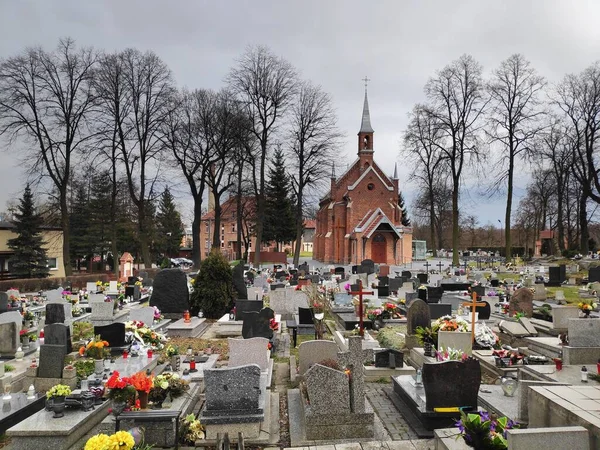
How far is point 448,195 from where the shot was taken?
181ft

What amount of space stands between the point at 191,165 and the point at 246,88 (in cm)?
722

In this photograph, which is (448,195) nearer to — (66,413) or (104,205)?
(104,205)

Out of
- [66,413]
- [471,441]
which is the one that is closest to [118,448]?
[66,413]

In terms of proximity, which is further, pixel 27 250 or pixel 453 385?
pixel 27 250

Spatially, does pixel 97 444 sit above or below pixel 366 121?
below

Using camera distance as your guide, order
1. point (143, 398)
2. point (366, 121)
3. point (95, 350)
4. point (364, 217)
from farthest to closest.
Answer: point (366, 121) < point (364, 217) < point (95, 350) < point (143, 398)

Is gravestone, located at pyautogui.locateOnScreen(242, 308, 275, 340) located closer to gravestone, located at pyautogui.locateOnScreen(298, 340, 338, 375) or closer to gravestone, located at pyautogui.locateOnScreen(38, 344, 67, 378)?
gravestone, located at pyautogui.locateOnScreen(298, 340, 338, 375)

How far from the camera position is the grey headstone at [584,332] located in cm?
956

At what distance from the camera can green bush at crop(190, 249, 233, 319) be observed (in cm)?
1783

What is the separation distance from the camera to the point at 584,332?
9.60 meters

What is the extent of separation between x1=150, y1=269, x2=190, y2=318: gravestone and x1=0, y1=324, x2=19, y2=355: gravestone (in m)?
6.19

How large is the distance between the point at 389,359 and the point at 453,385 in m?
2.96

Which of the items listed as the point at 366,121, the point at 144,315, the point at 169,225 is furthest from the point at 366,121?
the point at 144,315

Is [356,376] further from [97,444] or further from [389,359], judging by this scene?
[97,444]
